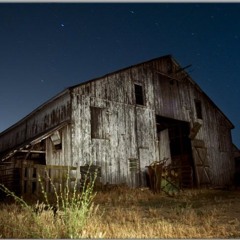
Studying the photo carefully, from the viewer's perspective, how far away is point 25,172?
40.6 feet

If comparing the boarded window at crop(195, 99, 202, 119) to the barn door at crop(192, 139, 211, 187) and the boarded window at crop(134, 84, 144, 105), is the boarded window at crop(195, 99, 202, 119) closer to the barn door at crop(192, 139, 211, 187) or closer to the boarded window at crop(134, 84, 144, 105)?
the barn door at crop(192, 139, 211, 187)

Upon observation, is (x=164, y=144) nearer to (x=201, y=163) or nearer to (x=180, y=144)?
(x=180, y=144)

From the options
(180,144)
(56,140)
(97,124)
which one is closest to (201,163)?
(180,144)

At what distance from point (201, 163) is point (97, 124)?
912 centimetres

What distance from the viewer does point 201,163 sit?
827 inches

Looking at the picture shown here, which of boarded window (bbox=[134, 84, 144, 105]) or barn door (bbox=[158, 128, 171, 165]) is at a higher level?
boarded window (bbox=[134, 84, 144, 105])

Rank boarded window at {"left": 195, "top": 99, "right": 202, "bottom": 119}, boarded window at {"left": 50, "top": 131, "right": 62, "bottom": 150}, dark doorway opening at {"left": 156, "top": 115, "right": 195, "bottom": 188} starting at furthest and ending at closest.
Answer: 1. boarded window at {"left": 195, "top": 99, "right": 202, "bottom": 119}
2. dark doorway opening at {"left": 156, "top": 115, "right": 195, "bottom": 188}
3. boarded window at {"left": 50, "top": 131, "right": 62, "bottom": 150}

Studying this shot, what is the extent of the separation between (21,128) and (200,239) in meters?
19.8

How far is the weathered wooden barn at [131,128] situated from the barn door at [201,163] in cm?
7

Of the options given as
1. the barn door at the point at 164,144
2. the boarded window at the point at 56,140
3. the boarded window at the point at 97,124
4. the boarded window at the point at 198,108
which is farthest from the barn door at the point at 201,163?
the boarded window at the point at 56,140

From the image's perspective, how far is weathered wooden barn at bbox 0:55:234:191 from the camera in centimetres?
1549

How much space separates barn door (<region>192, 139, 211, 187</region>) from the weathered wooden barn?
0.23 feet

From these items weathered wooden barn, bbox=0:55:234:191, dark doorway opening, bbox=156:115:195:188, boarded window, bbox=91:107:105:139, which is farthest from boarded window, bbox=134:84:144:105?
boarded window, bbox=91:107:105:139

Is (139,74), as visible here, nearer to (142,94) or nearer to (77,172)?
(142,94)
